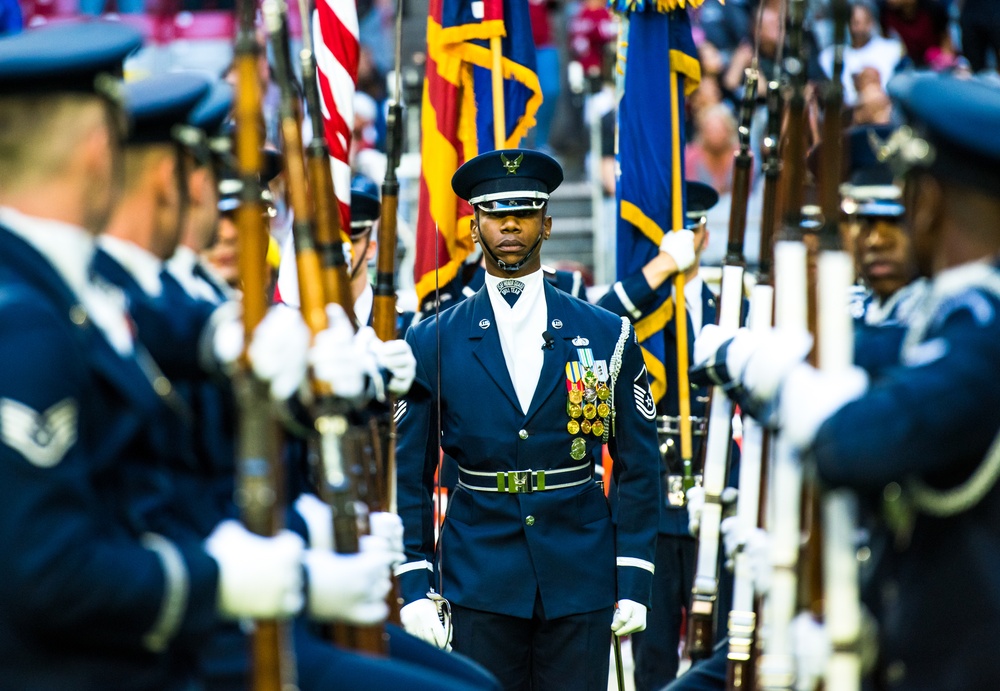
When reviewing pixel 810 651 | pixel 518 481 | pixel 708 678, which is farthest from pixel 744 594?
pixel 518 481

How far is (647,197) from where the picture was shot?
7.43m

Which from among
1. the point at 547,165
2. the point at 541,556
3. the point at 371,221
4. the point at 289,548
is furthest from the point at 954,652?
the point at 371,221

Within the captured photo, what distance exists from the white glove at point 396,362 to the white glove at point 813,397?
1602mm

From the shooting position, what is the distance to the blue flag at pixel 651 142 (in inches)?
292

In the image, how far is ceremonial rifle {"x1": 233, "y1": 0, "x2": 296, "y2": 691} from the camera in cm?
323

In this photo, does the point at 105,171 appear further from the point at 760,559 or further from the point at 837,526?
the point at 760,559

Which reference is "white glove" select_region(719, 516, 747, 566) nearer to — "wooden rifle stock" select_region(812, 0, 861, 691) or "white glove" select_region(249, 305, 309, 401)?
"wooden rifle stock" select_region(812, 0, 861, 691)

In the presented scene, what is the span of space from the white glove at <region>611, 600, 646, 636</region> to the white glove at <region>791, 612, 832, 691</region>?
6.66ft

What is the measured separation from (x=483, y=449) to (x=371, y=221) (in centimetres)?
172

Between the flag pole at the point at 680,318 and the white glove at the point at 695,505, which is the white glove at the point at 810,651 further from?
the flag pole at the point at 680,318

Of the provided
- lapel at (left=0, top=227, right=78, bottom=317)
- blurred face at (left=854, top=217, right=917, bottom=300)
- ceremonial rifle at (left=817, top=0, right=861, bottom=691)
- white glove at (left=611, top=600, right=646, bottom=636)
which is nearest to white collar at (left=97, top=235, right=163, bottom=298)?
lapel at (left=0, top=227, right=78, bottom=317)

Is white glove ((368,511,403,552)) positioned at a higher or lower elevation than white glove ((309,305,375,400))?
lower

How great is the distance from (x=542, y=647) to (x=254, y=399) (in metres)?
2.49

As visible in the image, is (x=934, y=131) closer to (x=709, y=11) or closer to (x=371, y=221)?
(x=371, y=221)
